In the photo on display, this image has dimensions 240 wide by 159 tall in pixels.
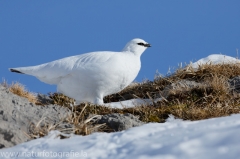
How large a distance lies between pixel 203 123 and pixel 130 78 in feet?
13.5

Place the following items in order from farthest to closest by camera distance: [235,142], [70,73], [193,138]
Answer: [70,73] → [193,138] → [235,142]

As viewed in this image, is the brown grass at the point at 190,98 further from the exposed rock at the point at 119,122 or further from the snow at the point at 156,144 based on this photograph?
the snow at the point at 156,144

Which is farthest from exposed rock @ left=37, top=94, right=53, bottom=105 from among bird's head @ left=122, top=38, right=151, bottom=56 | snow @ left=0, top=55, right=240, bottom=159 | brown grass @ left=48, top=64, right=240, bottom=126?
snow @ left=0, top=55, right=240, bottom=159

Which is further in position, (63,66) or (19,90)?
(19,90)

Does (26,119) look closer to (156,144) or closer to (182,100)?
(156,144)

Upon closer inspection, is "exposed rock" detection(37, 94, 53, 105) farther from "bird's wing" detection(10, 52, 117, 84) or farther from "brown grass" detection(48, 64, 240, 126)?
"bird's wing" detection(10, 52, 117, 84)

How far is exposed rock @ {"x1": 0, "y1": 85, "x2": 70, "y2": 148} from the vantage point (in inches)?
163

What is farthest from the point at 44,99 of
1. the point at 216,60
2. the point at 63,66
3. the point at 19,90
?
the point at 216,60

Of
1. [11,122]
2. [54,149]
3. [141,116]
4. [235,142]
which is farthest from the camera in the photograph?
[141,116]

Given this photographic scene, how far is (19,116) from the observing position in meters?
4.66

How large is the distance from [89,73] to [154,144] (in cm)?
420

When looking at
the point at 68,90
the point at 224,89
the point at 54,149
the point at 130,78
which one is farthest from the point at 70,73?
the point at 54,149

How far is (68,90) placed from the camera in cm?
741

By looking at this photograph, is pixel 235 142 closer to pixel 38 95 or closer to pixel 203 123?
pixel 203 123
